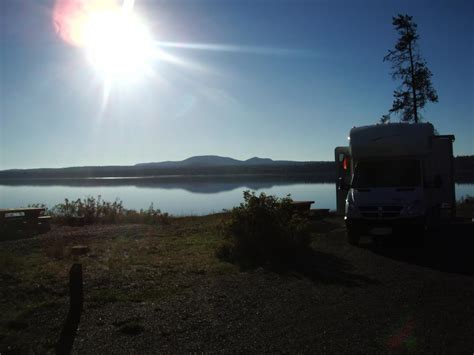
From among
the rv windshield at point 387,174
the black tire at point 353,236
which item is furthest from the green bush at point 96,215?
the rv windshield at point 387,174

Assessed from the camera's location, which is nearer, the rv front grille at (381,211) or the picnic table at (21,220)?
the rv front grille at (381,211)

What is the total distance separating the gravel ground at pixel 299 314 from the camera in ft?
15.8

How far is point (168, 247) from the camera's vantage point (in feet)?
37.7

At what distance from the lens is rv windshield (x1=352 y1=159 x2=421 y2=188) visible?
11.7 m

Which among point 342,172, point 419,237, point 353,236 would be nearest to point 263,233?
point 353,236

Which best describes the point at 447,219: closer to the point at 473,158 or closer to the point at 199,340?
the point at 199,340

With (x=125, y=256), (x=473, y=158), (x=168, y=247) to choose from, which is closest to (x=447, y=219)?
(x=168, y=247)

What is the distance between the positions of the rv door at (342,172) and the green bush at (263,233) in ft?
8.76

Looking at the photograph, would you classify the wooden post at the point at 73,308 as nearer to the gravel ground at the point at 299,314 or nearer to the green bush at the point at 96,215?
the gravel ground at the point at 299,314

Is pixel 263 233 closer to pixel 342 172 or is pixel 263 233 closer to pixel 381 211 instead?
pixel 381 211

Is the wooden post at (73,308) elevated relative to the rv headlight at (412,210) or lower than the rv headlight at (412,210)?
lower

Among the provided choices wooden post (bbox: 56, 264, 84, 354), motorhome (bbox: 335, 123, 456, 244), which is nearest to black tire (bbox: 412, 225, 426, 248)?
motorhome (bbox: 335, 123, 456, 244)

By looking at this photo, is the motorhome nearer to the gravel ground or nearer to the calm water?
the gravel ground

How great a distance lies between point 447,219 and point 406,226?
10.0ft
